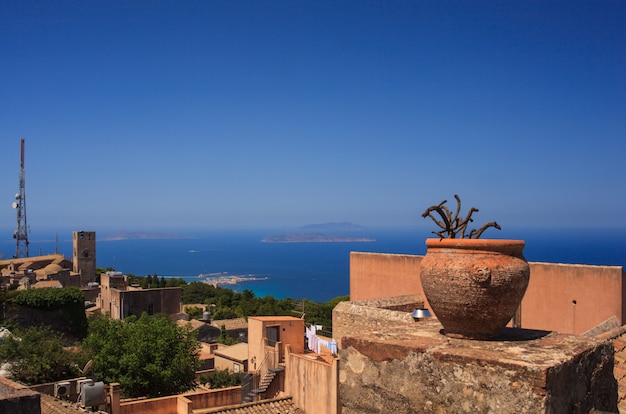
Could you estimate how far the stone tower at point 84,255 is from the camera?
54.2 m

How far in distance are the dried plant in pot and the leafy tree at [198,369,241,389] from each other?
19.6 metres

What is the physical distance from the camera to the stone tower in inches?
2136

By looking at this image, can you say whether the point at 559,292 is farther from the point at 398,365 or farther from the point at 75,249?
the point at 75,249

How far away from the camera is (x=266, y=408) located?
47.4 feet

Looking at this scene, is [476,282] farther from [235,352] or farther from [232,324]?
[232,324]

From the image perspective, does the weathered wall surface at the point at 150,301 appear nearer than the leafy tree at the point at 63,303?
No

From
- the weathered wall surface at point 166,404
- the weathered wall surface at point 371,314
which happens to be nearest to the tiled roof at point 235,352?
the weathered wall surface at point 166,404

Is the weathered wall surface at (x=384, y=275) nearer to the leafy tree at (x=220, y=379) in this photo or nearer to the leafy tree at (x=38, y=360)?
the leafy tree at (x=220, y=379)

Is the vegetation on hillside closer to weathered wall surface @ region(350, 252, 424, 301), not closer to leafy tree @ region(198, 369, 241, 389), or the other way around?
leafy tree @ region(198, 369, 241, 389)

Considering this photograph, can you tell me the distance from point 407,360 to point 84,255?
56364 mm

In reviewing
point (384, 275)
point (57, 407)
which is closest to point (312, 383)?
point (384, 275)

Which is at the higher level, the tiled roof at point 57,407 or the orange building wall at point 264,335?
the orange building wall at point 264,335

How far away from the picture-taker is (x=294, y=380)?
1484 cm

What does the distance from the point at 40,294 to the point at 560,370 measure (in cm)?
3289
